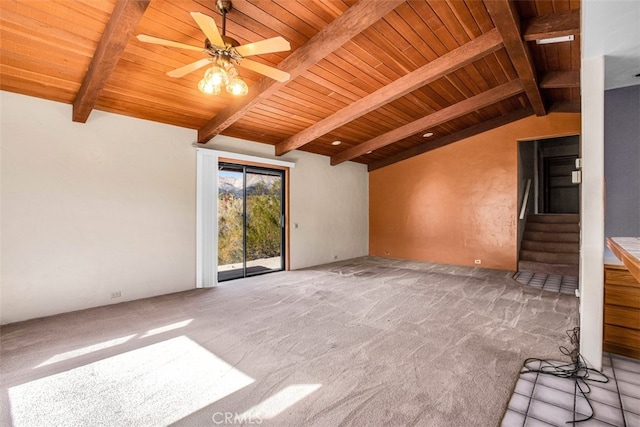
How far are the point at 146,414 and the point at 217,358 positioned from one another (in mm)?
714

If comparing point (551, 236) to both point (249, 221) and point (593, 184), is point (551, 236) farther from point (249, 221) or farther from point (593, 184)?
point (249, 221)

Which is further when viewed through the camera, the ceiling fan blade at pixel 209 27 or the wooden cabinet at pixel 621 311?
the wooden cabinet at pixel 621 311

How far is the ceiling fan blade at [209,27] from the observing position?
191 cm

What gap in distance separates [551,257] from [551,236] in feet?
2.81

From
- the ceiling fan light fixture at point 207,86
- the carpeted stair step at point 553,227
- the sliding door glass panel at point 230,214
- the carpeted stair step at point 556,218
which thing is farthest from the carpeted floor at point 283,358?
the carpeted stair step at point 556,218

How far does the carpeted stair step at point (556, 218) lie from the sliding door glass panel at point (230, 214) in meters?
7.16

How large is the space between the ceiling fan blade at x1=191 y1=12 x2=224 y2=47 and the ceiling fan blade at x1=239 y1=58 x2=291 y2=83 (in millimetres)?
272

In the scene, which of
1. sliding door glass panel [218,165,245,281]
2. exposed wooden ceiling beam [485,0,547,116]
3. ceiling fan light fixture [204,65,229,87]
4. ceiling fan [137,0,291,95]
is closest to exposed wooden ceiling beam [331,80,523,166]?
exposed wooden ceiling beam [485,0,547,116]

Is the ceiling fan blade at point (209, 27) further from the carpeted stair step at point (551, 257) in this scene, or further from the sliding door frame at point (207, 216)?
the carpeted stair step at point (551, 257)

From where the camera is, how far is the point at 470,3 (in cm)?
273

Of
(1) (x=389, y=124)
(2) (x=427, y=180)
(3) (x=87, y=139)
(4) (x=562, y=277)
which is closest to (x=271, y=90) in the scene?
(3) (x=87, y=139)

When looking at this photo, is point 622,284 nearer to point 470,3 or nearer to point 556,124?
point 470,3

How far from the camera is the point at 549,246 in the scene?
6.09m

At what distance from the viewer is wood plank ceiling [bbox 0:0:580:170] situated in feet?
8.21
